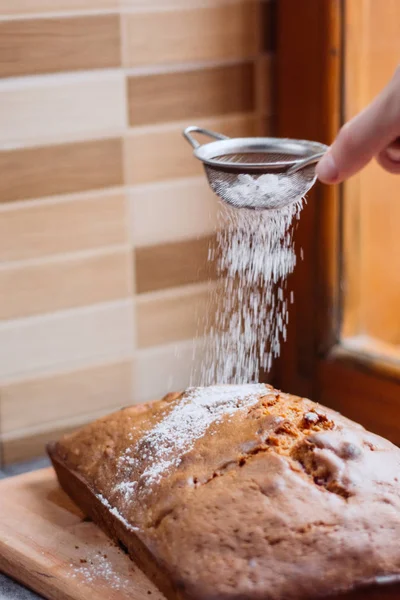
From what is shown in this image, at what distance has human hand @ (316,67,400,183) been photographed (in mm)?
998

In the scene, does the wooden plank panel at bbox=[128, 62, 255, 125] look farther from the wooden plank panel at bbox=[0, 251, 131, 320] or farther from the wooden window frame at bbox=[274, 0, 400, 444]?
the wooden plank panel at bbox=[0, 251, 131, 320]

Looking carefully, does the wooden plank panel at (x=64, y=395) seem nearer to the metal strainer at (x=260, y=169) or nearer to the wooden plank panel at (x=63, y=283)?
the wooden plank panel at (x=63, y=283)

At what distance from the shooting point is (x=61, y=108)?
5.15 feet

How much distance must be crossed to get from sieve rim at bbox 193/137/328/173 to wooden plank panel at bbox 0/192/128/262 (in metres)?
0.33

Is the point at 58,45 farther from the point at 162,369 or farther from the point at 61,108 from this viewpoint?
the point at 162,369

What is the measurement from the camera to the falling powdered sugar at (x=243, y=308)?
175 cm

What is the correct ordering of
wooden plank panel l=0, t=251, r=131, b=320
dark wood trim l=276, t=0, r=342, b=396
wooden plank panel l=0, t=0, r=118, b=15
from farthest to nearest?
1. dark wood trim l=276, t=0, r=342, b=396
2. wooden plank panel l=0, t=251, r=131, b=320
3. wooden plank panel l=0, t=0, r=118, b=15

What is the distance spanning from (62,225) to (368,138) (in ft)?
2.37

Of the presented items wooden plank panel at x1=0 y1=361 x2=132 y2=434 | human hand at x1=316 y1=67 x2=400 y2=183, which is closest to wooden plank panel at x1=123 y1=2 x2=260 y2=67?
wooden plank panel at x1=0 y1=361 x2=132 y2=434

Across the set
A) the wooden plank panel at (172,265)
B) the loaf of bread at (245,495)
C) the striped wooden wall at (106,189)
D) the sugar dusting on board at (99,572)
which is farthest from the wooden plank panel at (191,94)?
the sugar dusting on board at (99,572)

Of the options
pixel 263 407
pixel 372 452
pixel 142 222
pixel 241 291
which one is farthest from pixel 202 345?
pixel 372 452

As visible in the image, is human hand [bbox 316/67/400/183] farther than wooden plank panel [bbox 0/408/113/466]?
No

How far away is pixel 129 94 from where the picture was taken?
164 cm

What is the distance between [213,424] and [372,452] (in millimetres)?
213
